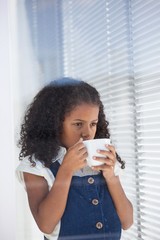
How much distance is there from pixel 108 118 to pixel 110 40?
0.17 meters

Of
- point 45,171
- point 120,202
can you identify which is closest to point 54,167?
point 45,171

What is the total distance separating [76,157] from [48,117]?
6 centimetres

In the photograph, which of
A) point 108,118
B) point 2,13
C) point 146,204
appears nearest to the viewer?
point 2,13

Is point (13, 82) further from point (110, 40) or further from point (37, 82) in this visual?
point (110, 40)

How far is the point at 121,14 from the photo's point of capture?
638 millimetres

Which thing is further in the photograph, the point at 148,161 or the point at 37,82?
the point at 148,161

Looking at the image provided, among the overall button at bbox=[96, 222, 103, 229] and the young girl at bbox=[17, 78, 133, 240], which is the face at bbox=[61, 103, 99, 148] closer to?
the young girl at bbox=[17, 78, 133, 240]

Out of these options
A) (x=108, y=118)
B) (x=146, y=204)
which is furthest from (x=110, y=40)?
(x=146, y=204)

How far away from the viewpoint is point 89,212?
0.47 m

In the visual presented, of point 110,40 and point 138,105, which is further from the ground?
point 110,40

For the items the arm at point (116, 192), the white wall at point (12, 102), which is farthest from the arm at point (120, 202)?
the white wall at point (12, 102)

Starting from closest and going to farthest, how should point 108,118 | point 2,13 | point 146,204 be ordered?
point 2,13
point 108,118
point 146,204

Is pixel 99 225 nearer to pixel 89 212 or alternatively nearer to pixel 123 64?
pixel 89 212

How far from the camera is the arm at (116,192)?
446 mm
